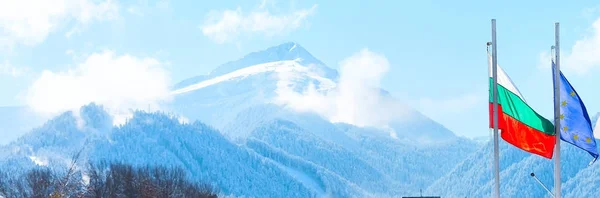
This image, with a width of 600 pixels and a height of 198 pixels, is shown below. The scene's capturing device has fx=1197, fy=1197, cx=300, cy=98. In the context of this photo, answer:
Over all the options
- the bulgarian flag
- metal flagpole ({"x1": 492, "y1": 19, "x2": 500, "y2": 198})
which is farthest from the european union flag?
metal flagpole ({"x1": 492, "y1": 19, "x2": 500, "y2": 198})

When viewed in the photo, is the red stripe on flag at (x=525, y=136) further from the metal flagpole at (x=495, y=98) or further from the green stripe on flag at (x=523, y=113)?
the metal flagpole at (x=495, y=98)

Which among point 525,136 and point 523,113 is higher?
point 523,113

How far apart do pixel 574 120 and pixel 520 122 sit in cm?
148

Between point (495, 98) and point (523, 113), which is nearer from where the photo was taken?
point (523, 113)

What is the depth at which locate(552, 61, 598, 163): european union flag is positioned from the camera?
32625mm

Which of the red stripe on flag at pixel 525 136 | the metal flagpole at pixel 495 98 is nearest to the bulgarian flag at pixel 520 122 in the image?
the red stripe on flag at pixel 525 136

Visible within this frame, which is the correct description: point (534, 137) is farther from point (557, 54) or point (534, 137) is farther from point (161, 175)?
point (161, 175)

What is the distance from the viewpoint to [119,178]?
113 m

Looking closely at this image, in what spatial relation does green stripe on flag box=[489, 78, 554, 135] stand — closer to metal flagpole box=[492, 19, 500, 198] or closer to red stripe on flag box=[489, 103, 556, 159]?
red stripe on flag box=[489, 103, 556, 159]

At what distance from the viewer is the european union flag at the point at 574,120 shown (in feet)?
107

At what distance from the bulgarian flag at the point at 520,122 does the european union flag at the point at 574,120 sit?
17.1 inches

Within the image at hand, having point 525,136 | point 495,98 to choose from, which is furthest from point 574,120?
point 495,98

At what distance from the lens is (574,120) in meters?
32.8

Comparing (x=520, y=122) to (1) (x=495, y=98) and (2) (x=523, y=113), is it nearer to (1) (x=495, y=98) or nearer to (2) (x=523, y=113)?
(2) (x=523, y=113)
